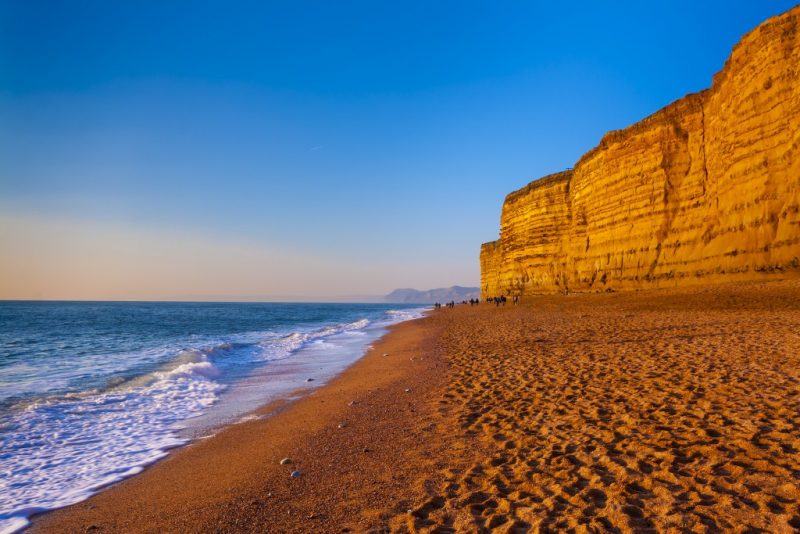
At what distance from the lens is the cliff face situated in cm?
2312

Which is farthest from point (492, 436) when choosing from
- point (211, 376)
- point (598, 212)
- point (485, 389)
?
point (598, 212)

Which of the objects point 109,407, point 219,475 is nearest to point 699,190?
point 219,475

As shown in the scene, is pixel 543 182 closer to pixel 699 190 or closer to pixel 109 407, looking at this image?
pixel 699 190

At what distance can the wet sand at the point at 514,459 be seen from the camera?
4.16m

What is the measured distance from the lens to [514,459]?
5508 millimetres

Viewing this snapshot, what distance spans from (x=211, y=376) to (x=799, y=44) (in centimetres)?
3274

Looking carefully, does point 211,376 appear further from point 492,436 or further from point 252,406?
point 492,436

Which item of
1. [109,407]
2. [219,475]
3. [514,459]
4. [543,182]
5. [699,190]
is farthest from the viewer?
[543,182]

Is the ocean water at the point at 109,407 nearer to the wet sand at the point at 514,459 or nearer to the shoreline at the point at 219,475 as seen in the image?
the shoreline at the point at 219,475

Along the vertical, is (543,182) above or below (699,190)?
above

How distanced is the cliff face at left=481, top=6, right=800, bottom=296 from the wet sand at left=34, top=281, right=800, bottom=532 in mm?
17238

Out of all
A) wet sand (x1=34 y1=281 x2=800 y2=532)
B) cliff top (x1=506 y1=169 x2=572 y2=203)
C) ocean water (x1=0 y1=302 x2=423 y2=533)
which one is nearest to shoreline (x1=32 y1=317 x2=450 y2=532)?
wet sand (x1=34 y1=281 x2=800 y2=532)

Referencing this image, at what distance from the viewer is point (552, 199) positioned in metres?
52.6

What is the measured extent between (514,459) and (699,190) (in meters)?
33.4
